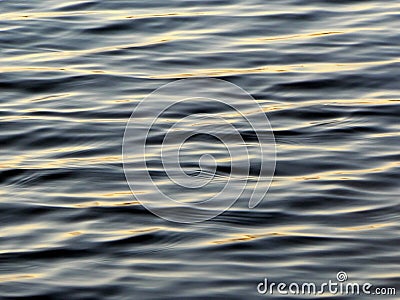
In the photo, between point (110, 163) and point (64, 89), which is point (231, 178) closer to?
point (110, 163)

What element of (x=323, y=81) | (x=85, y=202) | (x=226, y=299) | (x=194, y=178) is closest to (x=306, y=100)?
(x=323, y=81)

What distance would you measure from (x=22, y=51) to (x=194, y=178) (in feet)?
7.82
